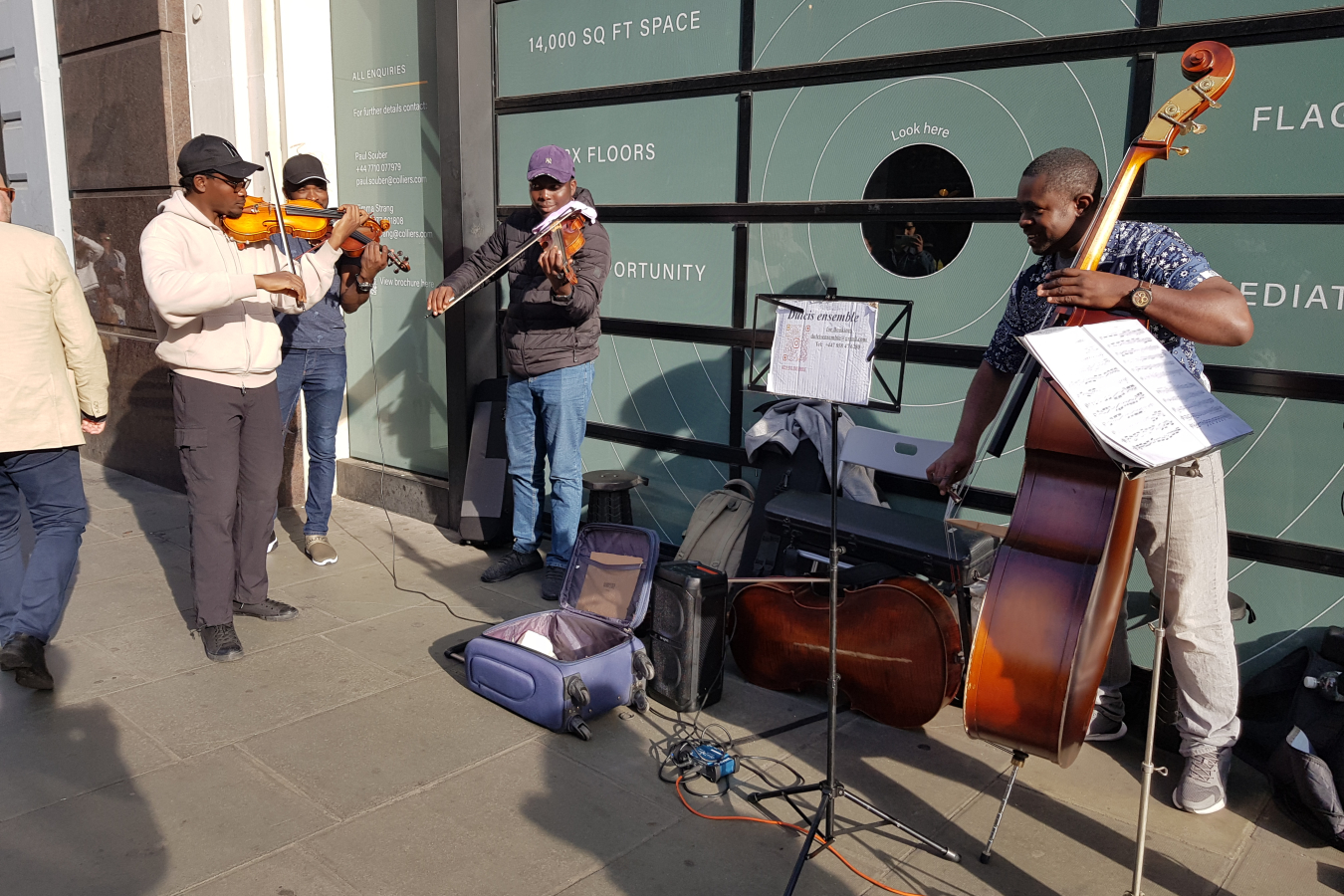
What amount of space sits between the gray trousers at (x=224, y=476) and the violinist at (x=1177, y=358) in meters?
2.69

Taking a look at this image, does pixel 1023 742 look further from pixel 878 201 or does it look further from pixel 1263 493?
pixel 878 201

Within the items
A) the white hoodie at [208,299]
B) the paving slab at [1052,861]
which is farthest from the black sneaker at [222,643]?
the paving slab at [1052,861]

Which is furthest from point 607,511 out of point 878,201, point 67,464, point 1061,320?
point 1061,320

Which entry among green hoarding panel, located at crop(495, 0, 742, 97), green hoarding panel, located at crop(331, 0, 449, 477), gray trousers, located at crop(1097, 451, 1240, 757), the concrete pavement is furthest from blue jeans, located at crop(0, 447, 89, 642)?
gray trousers, located at crop(1097, 451, 1240, 757)

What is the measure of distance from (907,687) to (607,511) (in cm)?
187

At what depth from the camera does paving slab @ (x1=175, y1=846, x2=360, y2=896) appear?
253cm

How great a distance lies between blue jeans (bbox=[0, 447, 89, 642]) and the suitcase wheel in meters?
2.00

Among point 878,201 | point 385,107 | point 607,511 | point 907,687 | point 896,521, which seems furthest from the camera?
point 385,107

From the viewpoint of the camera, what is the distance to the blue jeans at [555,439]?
15.2ft

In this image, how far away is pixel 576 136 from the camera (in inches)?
207

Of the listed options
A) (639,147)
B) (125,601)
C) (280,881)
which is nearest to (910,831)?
(280,881)

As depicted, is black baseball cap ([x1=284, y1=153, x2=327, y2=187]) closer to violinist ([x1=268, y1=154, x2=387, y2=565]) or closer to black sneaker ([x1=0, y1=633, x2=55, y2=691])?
violinist ([x1=268, y1=154, x2=387, y2=565])

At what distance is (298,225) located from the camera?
14.7 ft

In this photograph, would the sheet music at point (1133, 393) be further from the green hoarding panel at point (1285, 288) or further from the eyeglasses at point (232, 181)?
the eyeglasses at point (232, 181)
